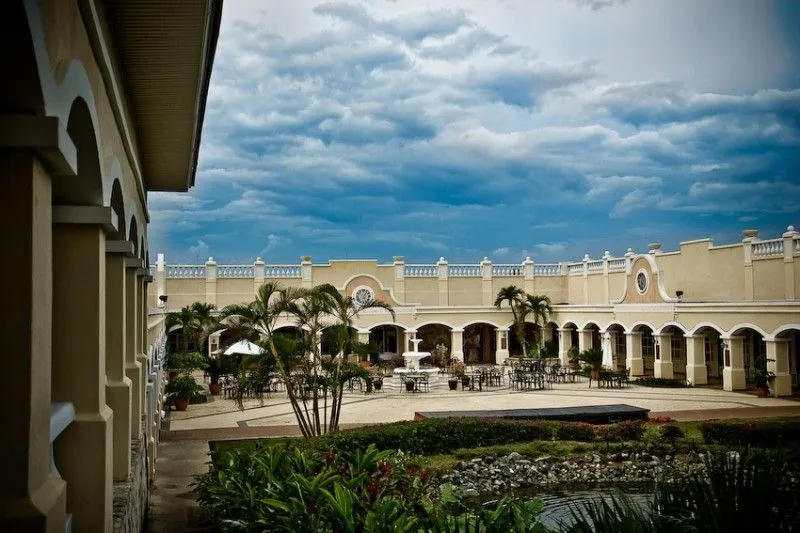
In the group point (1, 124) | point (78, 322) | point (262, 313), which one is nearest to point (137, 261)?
point (78, 322)

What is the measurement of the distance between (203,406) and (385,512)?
2065cm

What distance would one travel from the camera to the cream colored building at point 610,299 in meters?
27.8

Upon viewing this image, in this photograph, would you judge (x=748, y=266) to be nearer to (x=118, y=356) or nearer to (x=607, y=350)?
(x=607, y=350)

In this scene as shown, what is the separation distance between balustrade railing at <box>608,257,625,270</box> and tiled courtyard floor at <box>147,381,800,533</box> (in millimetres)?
9634

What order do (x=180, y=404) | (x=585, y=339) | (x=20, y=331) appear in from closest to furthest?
(x=20, y=331), (x=180, y=404), (x=585, y=339)

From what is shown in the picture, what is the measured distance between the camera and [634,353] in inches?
1350

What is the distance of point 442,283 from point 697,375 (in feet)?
54.9

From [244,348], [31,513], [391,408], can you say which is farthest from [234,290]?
[31,513]

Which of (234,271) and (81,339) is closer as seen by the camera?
(81,339)

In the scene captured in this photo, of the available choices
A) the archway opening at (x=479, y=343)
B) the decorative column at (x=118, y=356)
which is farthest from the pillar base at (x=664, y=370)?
the decorative column at (x=118, y=356)

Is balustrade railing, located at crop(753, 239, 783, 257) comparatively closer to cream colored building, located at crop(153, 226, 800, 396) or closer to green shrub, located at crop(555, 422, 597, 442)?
cream colored building, located at crop(153, 226, 800, 396)

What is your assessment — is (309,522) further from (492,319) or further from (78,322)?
(492,319)

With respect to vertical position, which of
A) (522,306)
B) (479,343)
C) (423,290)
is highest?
(423,290)

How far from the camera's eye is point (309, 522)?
6090 mm
